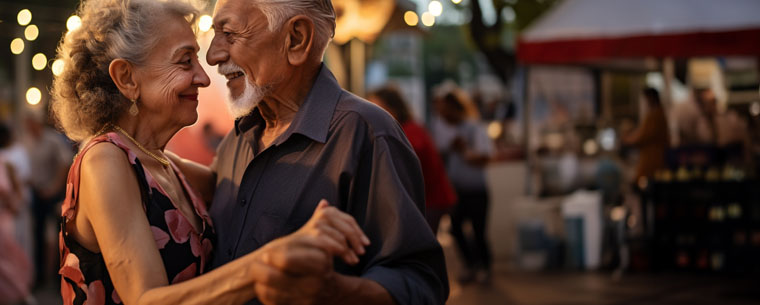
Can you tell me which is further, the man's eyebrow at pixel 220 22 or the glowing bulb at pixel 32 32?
the glowing bulb at pixel 32 32

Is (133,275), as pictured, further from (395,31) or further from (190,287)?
(395,31)

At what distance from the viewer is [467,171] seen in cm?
1046

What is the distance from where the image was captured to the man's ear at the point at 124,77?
2.79 metres

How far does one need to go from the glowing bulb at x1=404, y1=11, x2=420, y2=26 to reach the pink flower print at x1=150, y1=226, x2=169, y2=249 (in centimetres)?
793

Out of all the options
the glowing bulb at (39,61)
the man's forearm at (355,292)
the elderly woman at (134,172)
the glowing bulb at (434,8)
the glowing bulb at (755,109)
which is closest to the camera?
the man's forearm at (355,292)

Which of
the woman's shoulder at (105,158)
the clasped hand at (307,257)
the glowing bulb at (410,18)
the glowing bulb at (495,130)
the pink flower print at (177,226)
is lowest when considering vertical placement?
the glowing bulb at (495,130)

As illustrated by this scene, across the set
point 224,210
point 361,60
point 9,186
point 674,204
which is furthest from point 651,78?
point 224,210

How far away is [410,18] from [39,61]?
7806 millimetres

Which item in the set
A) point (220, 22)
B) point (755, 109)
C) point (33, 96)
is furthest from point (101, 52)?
point (33, 96)

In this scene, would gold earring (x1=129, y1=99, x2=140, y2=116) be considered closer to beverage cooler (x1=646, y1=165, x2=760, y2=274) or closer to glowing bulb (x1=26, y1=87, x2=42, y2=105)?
beverage cooler (x1=646, y1=165, x2=760, y2=274)

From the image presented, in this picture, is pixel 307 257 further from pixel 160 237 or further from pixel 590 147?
pixel 590 147

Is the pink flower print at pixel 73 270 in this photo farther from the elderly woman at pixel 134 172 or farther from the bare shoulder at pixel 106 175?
the bare shoulder at pixel 106 175

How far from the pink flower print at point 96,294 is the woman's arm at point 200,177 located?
0.67m

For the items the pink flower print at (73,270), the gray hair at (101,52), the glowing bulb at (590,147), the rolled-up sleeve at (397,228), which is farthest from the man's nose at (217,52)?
the glowing bulb at (590,147)
